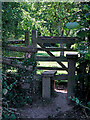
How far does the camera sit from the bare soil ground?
2.68m

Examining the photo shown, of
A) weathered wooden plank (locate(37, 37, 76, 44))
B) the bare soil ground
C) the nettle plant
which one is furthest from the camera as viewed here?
weathered wooden plank (locate(37, 37, 76, 44))

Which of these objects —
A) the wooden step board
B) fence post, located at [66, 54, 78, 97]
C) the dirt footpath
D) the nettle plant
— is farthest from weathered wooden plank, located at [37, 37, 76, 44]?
the dirt footpath

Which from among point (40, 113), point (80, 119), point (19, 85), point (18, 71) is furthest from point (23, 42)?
point (80, 119)

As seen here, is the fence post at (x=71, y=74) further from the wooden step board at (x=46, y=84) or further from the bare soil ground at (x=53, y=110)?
the wooden step board at (x=46, y=84)

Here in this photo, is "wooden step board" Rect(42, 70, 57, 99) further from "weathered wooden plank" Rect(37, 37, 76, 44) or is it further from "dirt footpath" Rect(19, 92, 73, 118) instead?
"weathered wooden plank" Rect(37, 37, 76, 44)

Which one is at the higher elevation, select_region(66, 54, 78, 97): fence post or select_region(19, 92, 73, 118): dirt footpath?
select_region(66, 54, 78, 97): fence post

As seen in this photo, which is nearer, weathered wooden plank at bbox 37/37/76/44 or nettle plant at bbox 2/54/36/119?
nettle plant at bbox 2/54/36/119

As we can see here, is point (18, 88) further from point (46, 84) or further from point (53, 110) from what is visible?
point (53, 110)

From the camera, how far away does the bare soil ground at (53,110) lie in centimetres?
268

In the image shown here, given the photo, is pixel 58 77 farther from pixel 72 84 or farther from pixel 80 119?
pixel 80 119

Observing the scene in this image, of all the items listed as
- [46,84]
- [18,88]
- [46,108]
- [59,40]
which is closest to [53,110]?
[46,108]

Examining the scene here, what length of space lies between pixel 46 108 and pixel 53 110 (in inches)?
5.0

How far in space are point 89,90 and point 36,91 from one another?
0.97 m

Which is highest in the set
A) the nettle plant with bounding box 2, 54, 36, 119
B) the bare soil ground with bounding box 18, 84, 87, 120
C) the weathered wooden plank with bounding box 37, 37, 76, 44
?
the weathered wooden plank with bounding box 37, 37, 76, 44
